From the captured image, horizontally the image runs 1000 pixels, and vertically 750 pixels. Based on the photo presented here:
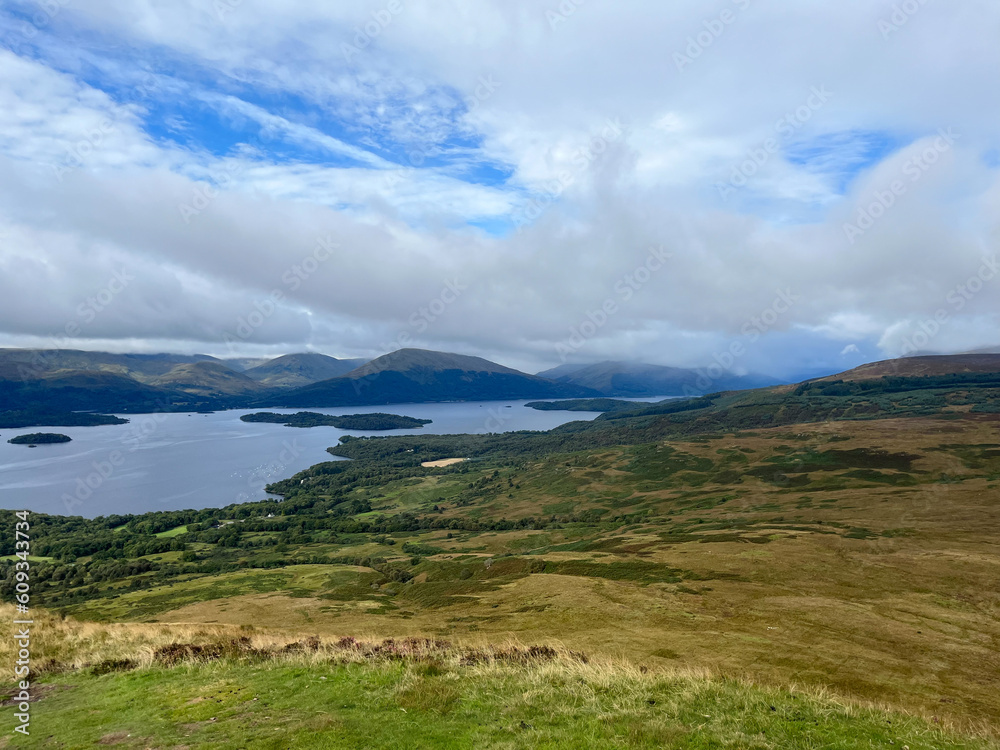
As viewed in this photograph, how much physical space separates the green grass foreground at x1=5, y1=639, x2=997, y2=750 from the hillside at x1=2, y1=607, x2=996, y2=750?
57mm

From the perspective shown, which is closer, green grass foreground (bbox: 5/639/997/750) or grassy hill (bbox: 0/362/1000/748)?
A: green grass foreground (bbox: 5/639/997/750)

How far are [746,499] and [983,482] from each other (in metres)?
37.2

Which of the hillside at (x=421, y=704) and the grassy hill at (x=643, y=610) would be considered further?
the grassy hill at (x=643, y=610)

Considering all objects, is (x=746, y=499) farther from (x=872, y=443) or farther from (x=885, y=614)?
(x=885, y=614)

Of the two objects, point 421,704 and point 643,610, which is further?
point 643,610

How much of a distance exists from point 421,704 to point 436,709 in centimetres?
53

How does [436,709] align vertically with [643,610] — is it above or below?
above

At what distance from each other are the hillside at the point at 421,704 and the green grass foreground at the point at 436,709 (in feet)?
0.19

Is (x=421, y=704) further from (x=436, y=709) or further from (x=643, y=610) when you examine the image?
(x=643, y=610)

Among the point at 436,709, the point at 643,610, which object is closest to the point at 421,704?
the point at 436,709

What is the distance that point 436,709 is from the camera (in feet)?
49.0

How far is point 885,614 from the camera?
96.5ft

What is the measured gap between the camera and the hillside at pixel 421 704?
510 inches

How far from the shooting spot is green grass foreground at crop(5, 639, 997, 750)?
1291 centimetres
